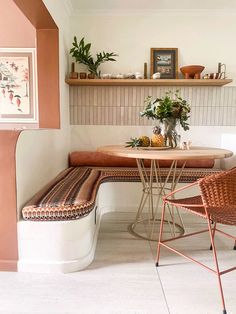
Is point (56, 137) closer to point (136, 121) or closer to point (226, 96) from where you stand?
point (136, 121)

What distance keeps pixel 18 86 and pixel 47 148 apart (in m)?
0.97

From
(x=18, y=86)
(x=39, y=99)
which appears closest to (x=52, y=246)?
(x=39, y=99)

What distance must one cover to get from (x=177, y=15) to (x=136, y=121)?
1420mm

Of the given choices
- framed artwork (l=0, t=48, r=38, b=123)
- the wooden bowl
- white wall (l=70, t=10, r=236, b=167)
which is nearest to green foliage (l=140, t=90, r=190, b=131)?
the wooden bowl

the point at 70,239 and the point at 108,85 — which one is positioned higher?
the point at 108,85

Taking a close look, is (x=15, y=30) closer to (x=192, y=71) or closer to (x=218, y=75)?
(x=192, y=71)

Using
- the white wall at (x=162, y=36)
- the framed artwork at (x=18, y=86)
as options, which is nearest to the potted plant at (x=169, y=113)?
the white wall at (x=162, y=36)

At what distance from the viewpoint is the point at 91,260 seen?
1757 millimetres

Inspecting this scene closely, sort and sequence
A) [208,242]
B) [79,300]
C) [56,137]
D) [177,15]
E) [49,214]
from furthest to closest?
[177,15] → [56,137] → [208,242] → [49,214] → [79,300]

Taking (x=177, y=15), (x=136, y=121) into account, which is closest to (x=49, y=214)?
(x=136, y=121)

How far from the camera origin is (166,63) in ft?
9.91

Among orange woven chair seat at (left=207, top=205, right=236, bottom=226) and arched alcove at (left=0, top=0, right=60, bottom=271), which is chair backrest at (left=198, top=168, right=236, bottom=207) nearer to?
orange woven chair seat at (left=207, top=205, right=236, bottom=226)

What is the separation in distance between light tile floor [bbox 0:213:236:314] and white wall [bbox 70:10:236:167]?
6.29 feet

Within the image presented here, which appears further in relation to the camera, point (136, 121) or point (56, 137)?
point (136, 121)
